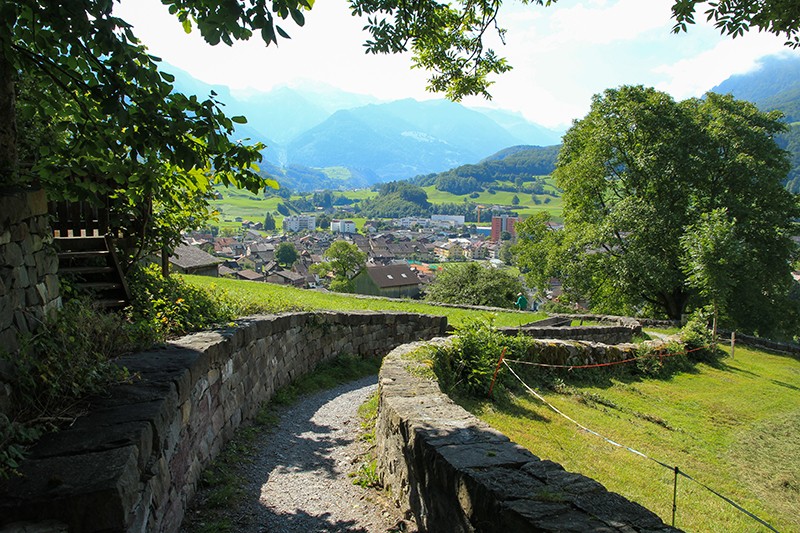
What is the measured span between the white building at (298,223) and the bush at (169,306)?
577 feet

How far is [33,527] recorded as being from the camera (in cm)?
243

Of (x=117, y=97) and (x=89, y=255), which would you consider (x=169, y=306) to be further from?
(x=117, y=97)

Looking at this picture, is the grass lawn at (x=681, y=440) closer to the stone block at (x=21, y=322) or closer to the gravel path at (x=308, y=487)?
the gravel path at (x=308, y=487)

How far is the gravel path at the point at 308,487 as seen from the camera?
4508 millimetres

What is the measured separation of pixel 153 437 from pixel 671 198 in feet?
80.9

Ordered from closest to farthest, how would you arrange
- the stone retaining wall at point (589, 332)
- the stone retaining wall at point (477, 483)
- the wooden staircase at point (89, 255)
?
the stone retaining wall at point (477, 483)
the wooden staircase at point (89, 255)
the stone retaining wall at point (589, 332)

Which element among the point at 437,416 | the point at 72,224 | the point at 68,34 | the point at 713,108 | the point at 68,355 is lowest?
the point at 437,416

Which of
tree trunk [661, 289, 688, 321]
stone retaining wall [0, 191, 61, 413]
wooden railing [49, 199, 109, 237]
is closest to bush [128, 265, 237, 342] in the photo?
wooden railing [49, 199, 109, 237]

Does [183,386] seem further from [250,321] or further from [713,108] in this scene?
[713,108]

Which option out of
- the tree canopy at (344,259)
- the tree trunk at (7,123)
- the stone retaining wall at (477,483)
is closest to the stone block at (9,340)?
the tree trunk at (7,123)

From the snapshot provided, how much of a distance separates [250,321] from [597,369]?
25.1ft

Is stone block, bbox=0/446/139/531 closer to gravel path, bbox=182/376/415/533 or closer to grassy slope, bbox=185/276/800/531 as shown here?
gravel path, bbox=182/376/415/533

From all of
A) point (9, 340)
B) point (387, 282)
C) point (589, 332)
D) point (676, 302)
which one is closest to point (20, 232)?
point (9, 340)

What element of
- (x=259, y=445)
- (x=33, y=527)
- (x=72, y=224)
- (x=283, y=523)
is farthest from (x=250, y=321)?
(x=33, y=527)
